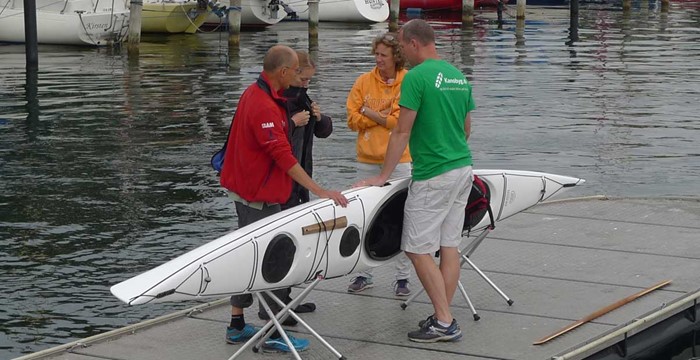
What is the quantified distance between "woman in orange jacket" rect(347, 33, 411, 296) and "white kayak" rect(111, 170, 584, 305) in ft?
1.86

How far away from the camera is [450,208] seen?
762 cm

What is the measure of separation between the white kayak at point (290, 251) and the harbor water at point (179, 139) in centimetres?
254

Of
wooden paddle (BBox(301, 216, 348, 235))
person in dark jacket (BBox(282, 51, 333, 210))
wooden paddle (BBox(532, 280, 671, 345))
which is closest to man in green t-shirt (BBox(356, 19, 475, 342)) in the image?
wooden paddle (BBox(301, 216, 348, 235))

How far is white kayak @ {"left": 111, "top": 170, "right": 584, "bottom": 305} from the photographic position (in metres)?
6.75

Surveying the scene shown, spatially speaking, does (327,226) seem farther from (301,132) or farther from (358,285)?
(358,285)

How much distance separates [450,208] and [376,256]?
22.4 inches

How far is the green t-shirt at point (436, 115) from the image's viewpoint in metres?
7.39

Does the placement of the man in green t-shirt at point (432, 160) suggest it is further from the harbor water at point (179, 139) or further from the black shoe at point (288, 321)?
the harbor water at point (179, 139)

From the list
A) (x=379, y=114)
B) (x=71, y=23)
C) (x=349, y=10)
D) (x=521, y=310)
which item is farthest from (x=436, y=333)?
(x=349, y=10)

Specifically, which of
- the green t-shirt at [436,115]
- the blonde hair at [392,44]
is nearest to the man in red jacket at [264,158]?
the green t-shirt at [436,115]

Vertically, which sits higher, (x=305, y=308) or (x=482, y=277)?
(x=482, y=277)

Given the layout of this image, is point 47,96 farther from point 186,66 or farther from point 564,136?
point 564,136

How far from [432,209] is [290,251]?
89cm

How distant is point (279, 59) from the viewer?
730cm
